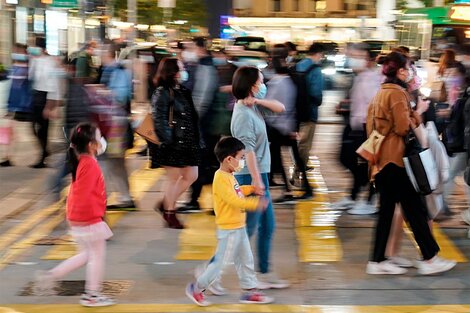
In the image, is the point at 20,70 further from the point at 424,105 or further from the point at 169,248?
the point at 424,105

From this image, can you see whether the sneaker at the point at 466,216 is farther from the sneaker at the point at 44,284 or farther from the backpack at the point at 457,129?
the sneaker at the point at 44,284

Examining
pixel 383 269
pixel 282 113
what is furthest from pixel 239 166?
pixel 282 113

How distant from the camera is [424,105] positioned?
6801 mm

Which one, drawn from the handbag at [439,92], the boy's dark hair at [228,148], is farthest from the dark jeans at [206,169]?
the boy's dark hair at [228,148]

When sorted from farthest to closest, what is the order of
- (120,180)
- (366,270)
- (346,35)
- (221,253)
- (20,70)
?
1. (346,35)
2. (20,70)
3. (120,180)
4. (366,270)
5. (221,253)

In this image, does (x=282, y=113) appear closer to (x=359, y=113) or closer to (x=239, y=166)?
(x=359, y=113)

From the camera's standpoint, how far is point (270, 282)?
251 inches

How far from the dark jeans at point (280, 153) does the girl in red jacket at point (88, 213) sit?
381cm

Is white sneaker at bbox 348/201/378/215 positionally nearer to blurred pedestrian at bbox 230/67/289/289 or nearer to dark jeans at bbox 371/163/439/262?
dark jeans at bbox 371/163/439/262

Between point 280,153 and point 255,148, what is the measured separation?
356cm

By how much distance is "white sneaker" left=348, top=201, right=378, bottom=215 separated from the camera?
361 inches

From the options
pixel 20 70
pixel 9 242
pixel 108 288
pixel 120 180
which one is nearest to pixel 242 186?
pixel 108 288

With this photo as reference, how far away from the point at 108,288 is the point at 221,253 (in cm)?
116

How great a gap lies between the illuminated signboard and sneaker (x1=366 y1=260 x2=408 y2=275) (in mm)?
19621
